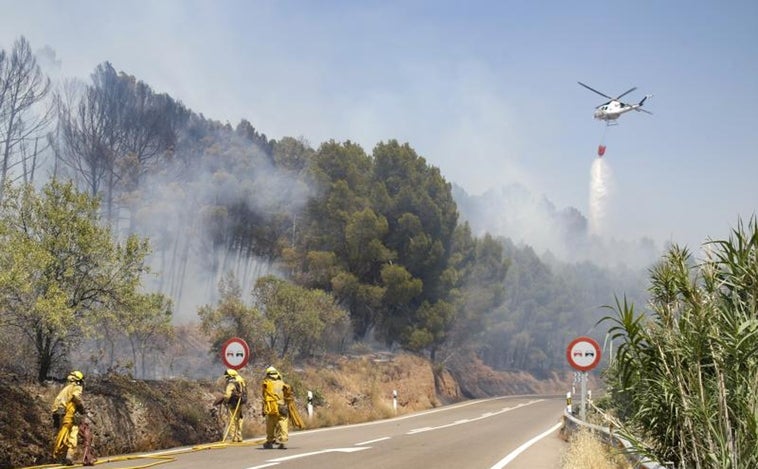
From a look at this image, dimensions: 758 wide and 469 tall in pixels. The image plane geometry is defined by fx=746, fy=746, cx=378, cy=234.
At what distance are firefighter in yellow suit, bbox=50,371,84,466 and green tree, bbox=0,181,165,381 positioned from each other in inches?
78.8

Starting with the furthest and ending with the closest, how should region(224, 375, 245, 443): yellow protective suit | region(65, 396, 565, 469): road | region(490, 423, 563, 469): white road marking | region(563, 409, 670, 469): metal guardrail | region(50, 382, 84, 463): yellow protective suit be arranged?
1. region(224, 375, 245, 443): yellow protective suit
2. region(490, 423, 563, 469): white road marking
3. region(65, 396, 565, 469): road
4. region(50, 382, 84, 463): yellow protective suit
5. region(563, 409, 670, 469): metal guardrail

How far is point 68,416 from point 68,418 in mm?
31

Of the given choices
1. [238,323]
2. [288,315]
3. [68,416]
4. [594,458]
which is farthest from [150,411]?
[288,315]

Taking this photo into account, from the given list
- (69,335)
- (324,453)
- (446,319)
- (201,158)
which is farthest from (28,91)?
(324,453)

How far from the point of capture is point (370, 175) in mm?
52031

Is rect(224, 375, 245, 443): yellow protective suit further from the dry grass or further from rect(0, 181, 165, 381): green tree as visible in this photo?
the dry grass

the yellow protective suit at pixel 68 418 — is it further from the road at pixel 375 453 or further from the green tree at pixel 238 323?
the green tree at pixel 238 323

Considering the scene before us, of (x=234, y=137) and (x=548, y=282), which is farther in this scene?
(x=548, y=282)

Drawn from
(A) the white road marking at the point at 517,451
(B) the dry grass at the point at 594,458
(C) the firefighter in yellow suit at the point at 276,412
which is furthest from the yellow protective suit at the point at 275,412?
(B) the dry grass at the point at 594,458

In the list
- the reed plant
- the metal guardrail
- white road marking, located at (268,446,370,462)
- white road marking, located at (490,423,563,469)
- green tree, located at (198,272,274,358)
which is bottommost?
white road marking, located at (490,423,563,469)

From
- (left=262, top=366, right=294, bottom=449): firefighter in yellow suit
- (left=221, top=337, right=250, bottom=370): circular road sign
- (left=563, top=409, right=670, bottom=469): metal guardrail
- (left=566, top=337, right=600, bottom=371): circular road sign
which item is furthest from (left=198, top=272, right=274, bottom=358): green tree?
(left=262, top=366, right=294, bottom=449): firefighter in yellow suit

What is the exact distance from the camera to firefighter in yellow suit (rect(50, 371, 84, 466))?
11.9 meters

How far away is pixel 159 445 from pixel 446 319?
3494 centimetres

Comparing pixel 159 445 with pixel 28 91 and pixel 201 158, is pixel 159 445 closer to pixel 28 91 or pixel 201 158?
pixel 28 91
